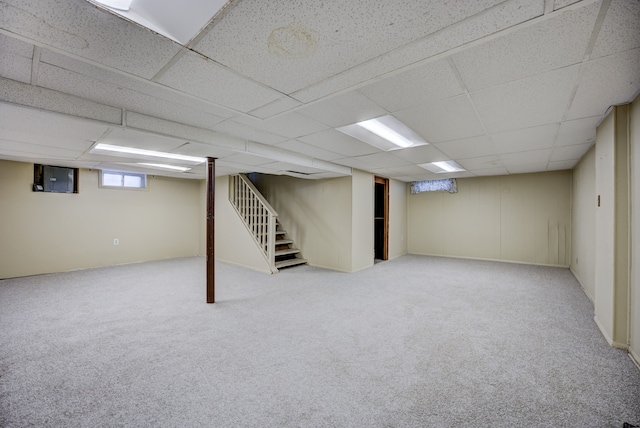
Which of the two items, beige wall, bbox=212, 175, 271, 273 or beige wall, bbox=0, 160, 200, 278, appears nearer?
beige wall, bbox=0, 160, 200, 278

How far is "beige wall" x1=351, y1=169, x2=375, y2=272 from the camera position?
523cm

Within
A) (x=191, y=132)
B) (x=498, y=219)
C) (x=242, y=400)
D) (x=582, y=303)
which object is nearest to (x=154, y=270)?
(x=191, y=132)

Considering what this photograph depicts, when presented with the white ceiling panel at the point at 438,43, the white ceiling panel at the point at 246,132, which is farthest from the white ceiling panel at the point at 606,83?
the white ceiling panel at the point at 246,132

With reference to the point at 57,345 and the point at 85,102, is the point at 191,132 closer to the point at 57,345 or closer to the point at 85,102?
the point at 85,102

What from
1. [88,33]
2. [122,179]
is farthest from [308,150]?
[122,179]

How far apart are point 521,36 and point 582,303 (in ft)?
12.2

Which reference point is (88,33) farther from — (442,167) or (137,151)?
(442,167)

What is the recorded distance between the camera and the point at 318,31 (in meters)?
1.29

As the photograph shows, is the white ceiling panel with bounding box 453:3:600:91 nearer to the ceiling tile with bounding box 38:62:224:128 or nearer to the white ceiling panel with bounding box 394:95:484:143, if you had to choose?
the white ceiling panel with bounding box 394:95:484:143

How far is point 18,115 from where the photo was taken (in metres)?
2.16

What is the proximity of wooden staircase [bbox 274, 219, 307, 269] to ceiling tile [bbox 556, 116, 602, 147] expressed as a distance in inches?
184

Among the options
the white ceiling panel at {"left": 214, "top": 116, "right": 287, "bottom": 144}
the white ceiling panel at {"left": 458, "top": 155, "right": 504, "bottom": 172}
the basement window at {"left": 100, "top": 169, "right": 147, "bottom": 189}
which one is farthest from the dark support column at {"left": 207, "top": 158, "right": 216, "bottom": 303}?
the white ceiling panel at {"left": 458, "top": 155, "right": 504, "bottom": 172}

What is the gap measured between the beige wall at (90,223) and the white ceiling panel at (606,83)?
24.2 ft

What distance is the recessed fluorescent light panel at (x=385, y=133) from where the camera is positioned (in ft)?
8.75
